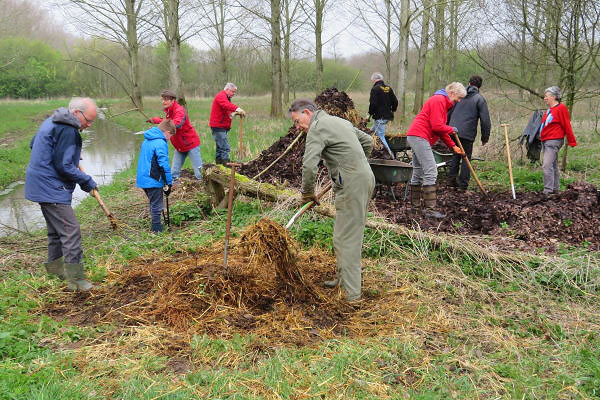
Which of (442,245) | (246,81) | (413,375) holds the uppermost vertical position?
(246,81)

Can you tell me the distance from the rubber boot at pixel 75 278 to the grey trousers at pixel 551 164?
23.1 ft

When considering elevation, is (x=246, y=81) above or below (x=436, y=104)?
above

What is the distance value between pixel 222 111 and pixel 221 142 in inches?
29.3

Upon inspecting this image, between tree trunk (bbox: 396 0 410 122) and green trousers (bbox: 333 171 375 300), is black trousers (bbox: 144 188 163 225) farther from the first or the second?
tree trunk (bbox: 396 0 410 122)

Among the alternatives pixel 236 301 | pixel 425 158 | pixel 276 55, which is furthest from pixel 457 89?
pixel 276 55

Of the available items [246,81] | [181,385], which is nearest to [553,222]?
[181,385]

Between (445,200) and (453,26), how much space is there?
17.4 meters

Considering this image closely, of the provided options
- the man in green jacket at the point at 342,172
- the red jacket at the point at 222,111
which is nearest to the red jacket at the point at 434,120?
the man in green jacket at the point at 342,172

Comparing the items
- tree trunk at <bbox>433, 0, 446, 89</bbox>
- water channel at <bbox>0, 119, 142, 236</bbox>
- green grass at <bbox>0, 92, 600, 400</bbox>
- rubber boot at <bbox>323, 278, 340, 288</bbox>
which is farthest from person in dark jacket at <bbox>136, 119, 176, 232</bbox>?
tree trunk at <bbox>433, 0, 446, 89</bbox>

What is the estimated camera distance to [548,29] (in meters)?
9.05

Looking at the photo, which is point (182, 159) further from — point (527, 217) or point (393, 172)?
point (527, 217)

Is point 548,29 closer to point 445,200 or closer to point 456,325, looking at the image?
point 445,200

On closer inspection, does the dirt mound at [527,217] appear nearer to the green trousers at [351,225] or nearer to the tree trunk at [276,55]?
the green trousers at [351,225]

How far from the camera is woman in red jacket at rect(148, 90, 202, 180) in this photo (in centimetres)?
788
